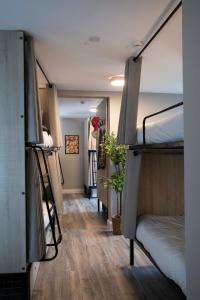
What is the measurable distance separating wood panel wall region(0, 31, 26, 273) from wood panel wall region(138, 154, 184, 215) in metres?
1.50

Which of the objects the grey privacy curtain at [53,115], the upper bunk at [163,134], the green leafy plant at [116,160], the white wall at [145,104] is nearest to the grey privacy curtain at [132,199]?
the upper bunk at [163,134]

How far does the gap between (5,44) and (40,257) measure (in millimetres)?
1867

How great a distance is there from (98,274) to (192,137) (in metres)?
2.20

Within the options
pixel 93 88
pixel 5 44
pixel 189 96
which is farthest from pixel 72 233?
pixel 189 96

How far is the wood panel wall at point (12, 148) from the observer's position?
2316 millimetres

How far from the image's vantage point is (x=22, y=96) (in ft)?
7.66

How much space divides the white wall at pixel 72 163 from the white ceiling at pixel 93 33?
491 cm

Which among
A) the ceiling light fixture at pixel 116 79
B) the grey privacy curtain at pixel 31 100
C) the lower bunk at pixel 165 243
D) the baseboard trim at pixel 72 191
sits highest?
the ceiling light fixture at pixel 116 79

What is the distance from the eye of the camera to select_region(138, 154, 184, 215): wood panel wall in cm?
327

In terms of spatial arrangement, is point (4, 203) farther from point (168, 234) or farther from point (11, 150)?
point (168, 234)

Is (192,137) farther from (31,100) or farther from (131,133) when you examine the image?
(131,133)

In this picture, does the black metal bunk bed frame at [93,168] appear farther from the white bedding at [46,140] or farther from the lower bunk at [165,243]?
the lower bunk at [165,243]

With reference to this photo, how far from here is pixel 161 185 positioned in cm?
333

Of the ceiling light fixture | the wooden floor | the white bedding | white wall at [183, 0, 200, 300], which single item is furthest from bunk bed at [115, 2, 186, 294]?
the white bedding
